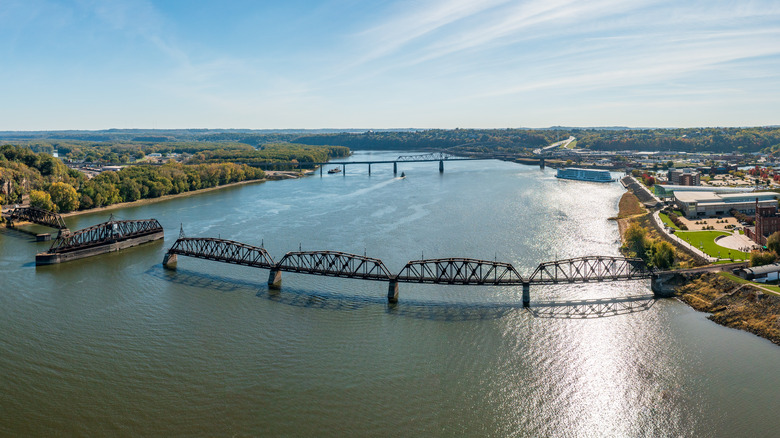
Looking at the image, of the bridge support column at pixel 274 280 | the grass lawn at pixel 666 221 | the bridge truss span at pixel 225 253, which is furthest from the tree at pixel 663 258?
the bridge truss span at pixel 225 253

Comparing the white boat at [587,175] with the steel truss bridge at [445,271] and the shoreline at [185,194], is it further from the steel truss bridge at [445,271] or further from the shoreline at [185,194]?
the steel truss bridge at [445,271]

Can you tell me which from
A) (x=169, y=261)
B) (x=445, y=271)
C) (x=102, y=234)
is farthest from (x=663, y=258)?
(x=102, y=234)

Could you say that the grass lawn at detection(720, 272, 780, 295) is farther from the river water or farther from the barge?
the barge

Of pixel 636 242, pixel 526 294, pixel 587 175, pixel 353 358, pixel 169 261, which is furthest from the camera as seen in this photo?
pixel 587 175

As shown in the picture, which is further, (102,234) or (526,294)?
(102,234)

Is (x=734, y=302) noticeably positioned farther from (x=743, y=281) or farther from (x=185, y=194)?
(x=185, y=194)

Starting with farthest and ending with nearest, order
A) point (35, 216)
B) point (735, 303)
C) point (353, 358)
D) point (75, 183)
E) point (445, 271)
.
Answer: point (75, 183), point (35, 216), point (445, 271), point (735, 303), point (353, 358)

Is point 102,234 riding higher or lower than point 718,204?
lower

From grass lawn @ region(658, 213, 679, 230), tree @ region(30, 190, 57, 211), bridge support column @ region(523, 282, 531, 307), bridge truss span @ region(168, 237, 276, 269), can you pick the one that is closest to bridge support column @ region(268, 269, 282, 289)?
bridge truss span @ region(168, 237, 276, 269)
